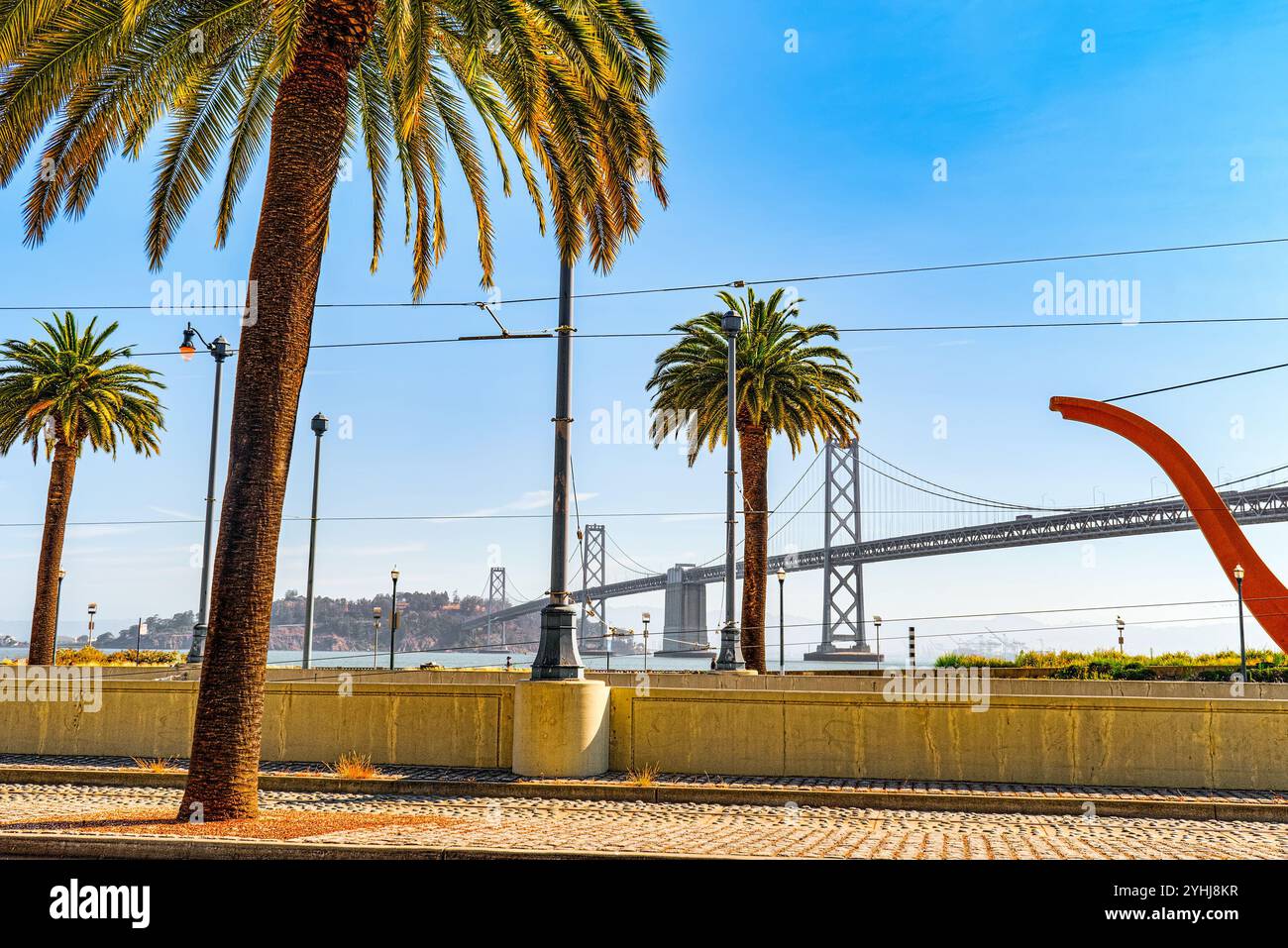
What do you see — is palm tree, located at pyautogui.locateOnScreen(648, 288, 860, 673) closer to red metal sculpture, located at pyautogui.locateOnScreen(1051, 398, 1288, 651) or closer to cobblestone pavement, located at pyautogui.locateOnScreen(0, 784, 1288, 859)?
red metal sculpture, located at pyautogui.locateOnScreen(1051, 398, 1288, 651)

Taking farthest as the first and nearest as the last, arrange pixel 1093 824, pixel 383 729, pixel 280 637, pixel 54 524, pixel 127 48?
pixel 280 637 → pixel 54 524 → pixel 383 729 → pixel 127 48 → pixel 1093 824

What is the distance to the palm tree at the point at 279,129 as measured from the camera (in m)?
10.4

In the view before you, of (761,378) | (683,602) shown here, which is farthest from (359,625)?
(761,378)

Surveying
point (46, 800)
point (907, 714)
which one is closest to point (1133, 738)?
point (907, 714)

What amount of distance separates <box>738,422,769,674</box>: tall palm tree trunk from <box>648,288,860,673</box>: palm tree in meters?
0.03

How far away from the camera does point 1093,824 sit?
1030cm

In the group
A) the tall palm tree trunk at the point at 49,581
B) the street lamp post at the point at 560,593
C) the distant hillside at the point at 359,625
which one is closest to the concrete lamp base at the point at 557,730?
the street lamp post at the point at 560,593

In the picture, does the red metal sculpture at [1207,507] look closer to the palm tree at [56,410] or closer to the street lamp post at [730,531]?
the street lamp post at [730,531]

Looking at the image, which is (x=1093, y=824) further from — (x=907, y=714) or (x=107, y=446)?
(x=107, y=446)

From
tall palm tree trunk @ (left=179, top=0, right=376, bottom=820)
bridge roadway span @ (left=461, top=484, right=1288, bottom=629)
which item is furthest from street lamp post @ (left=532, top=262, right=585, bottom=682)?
bridge roadway span @ (left=461, top=484, right=1288, bottom=629)

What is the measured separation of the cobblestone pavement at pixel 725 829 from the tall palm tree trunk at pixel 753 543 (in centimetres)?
1678

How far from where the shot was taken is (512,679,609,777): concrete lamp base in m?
12.7
